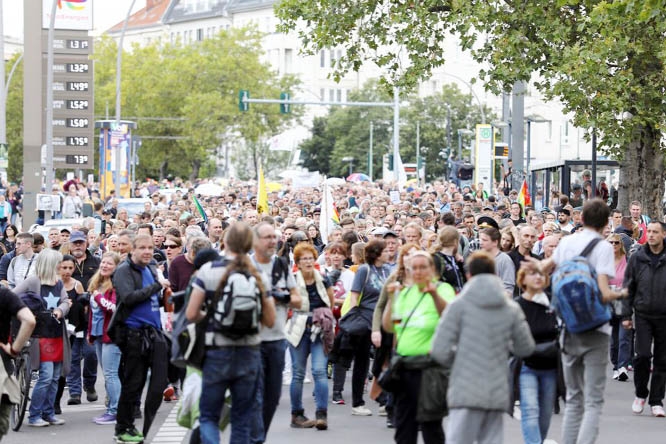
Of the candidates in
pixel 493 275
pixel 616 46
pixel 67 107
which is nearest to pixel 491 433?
pixel 493 275

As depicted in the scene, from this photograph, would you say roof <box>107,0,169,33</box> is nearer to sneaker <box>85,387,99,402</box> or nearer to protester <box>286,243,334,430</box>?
sneaker <box>85,387,99,402</box>

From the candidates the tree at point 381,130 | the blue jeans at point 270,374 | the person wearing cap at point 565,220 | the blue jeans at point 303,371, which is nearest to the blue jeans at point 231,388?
the blue jeans at point 270,374

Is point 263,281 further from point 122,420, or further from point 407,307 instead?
point 122,420

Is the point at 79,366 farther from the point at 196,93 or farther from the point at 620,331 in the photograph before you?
the point at 196,93

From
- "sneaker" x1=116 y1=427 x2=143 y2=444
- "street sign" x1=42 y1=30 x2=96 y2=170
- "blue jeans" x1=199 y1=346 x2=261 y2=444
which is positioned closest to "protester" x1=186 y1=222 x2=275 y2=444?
"blue jeans" x1=199 y1=346 x2=261 y2=444

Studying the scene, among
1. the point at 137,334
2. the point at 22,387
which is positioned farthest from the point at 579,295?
the point at 22,387

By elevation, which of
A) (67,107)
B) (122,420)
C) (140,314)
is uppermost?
(67,107)

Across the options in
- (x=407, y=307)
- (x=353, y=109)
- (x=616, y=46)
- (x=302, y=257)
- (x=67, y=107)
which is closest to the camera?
(x=407, y=307)

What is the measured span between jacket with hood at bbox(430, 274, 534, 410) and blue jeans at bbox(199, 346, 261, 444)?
54.9 inches

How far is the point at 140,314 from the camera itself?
11758 millimetres

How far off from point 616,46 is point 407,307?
15.1 m

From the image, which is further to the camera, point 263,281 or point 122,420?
point 122,420

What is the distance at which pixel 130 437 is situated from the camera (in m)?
11.6

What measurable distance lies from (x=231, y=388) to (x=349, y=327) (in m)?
3.92
